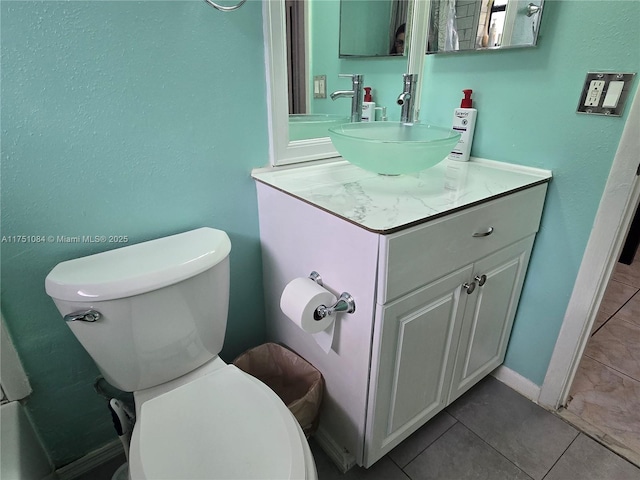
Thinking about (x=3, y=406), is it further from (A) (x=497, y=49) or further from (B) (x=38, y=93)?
(A) (x=497, y=49)

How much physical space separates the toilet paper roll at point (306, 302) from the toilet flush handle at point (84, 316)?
432mm

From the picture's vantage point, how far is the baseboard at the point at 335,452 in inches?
45.9

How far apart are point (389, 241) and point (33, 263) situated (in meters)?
0.86

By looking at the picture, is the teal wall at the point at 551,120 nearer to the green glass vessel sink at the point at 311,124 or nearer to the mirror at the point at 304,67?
the mirror at the point at 304,67

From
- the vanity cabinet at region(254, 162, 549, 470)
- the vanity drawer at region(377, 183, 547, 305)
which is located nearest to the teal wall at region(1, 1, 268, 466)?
the vanity cabinet at region(254, 162, 549, 470)

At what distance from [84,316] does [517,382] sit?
1.51m

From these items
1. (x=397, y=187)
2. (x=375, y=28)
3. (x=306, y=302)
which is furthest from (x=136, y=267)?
(x=375, y=28)

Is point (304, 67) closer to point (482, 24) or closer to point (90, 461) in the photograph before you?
point (482, 24)

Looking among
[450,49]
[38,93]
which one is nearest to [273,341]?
[38,93]

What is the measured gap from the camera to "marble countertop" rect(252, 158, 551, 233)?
880 mm

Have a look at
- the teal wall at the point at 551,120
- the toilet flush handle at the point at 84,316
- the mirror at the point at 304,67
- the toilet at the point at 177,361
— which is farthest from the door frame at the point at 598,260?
the toilet flush handle at the point at 84,316

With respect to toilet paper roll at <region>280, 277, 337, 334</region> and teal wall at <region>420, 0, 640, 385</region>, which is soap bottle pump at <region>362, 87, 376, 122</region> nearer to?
teal wall at <region>420, 0, 640, 385</region>

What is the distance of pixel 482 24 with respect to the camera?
1.21 metres

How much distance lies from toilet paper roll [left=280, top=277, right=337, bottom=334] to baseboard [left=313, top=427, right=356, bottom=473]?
1.52 ft
